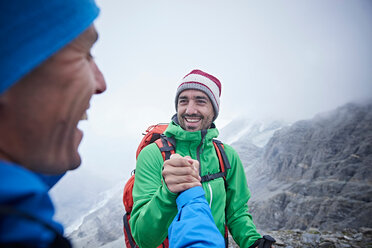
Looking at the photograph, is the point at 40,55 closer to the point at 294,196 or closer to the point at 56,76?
the point at 56,76

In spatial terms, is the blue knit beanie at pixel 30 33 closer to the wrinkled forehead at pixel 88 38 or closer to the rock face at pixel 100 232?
the wrinkled forehead at pixel 88 38

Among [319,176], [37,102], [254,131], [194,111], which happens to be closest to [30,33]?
[37,102]

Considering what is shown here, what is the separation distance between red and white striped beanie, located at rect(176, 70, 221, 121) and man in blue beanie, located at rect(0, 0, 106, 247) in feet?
9.45

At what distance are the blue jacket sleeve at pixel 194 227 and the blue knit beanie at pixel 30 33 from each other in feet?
4.78

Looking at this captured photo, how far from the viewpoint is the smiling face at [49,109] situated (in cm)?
87

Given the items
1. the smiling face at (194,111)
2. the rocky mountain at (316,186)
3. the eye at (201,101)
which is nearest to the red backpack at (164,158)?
the smiling face at (194,111)

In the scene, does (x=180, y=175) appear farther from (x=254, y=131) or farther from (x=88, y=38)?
(x=254, y=131)

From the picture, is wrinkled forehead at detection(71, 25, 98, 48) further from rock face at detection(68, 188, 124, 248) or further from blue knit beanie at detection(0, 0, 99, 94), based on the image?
rock face at detection(68, 188, 124, 248)

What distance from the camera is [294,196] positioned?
33.1m

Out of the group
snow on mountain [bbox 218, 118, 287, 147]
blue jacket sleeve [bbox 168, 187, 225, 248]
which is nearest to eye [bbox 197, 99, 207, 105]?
blue jacket sleeve [bbox 168, 187, 225, 248]

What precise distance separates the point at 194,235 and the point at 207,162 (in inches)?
71.1

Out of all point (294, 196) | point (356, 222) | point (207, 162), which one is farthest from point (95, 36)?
point (294, 196)

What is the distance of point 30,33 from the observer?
2.86 ft

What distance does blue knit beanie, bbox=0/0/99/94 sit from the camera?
2.69 feet
